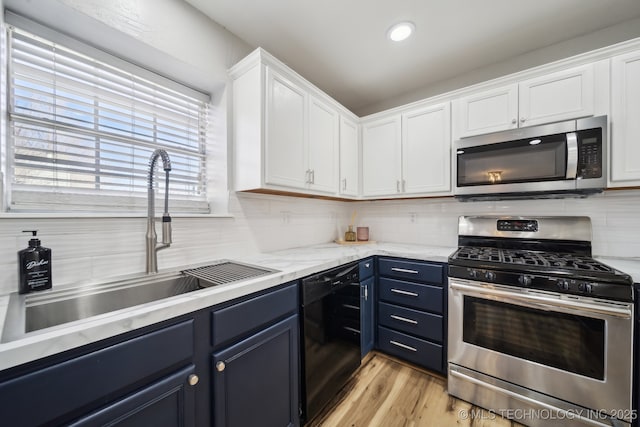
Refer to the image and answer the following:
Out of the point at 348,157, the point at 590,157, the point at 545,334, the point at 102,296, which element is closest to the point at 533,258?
the point at 545,334

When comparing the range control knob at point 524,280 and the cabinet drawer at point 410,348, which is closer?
the range control knob at point 524,280

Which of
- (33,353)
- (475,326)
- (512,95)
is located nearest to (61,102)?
(33,353)

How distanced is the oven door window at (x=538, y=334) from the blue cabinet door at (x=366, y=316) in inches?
26.6

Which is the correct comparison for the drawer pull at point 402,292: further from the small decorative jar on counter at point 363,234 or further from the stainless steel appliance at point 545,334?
the small decorative jar on counter at point 363,234

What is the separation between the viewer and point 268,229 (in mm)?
2020

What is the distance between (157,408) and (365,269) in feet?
4.84

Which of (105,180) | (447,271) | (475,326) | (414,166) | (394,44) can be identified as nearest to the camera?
(105,180)

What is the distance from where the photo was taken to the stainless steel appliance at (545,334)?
1.22m

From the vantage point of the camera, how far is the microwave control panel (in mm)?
1531

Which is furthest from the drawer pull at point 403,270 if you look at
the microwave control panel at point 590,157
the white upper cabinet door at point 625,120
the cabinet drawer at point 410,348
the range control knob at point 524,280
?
the white upper cabinet door at point 625,120

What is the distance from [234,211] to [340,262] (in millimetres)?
846

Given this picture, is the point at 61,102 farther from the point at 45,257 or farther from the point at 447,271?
the point at 447,271

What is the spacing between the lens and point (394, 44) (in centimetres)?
191

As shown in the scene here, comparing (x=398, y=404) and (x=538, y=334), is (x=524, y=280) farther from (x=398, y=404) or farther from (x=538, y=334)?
(x=398, y=404)
